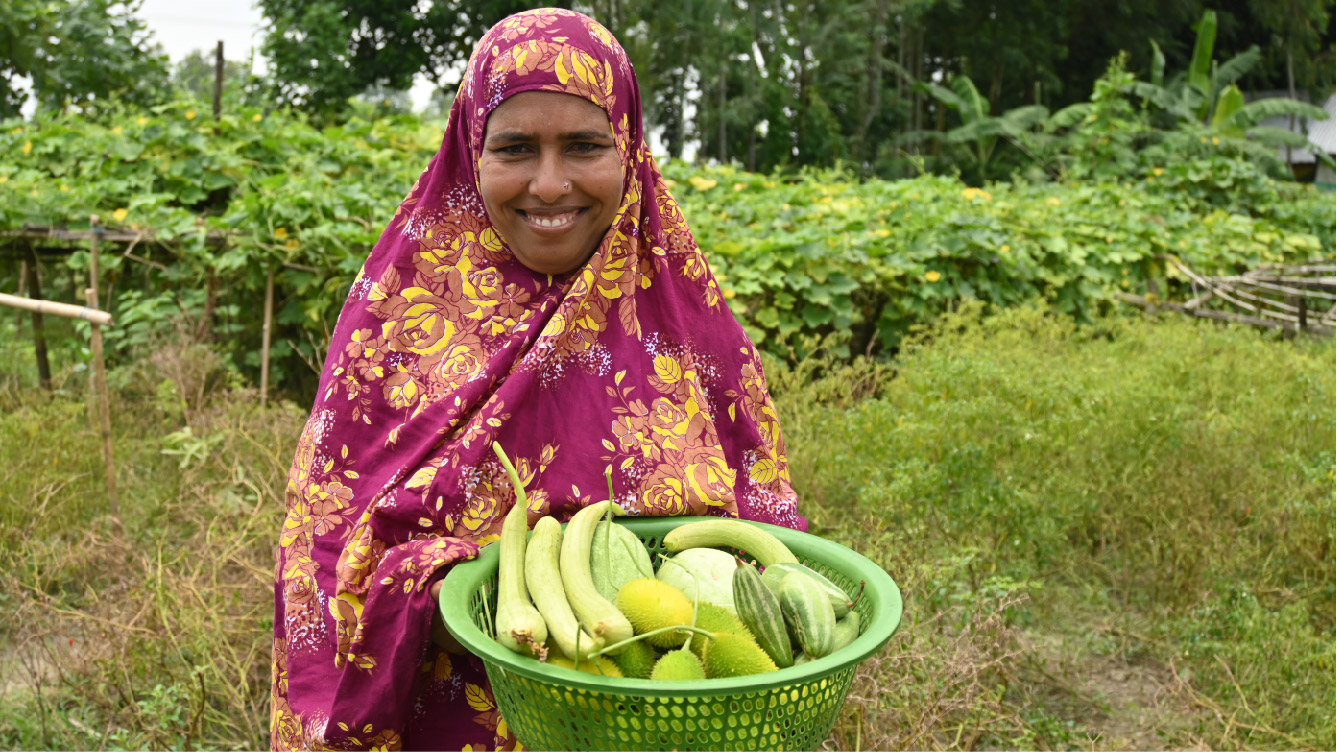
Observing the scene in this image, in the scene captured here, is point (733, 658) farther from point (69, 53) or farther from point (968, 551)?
point (69, 53)

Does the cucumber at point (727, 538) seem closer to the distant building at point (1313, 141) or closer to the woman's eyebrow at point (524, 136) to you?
the woman's eyebrow at point (524, 136)

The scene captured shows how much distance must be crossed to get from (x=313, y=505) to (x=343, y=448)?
10 centimetres

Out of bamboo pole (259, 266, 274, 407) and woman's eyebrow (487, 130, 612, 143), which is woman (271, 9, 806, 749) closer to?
woman's eyebrow (487, 130, 612, 143)

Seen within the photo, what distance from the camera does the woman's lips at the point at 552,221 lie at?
64.9 inches

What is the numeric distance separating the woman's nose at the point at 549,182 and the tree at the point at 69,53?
8508 mm

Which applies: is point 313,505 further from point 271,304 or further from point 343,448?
point 271,304

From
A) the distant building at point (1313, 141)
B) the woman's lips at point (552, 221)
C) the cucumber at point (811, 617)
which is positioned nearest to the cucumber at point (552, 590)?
the cucumber at point (811, 617)

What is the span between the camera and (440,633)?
1.51 m

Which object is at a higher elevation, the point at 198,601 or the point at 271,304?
the point at 271,304

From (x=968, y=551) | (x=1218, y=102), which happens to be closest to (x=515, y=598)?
(x=968, y=551)

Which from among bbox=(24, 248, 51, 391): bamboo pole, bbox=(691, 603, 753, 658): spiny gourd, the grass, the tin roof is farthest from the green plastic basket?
the tin roof

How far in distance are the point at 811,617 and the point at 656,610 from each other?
0.58 feet

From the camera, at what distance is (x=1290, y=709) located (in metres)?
2.60

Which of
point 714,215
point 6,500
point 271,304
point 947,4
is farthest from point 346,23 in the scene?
point 6,500
